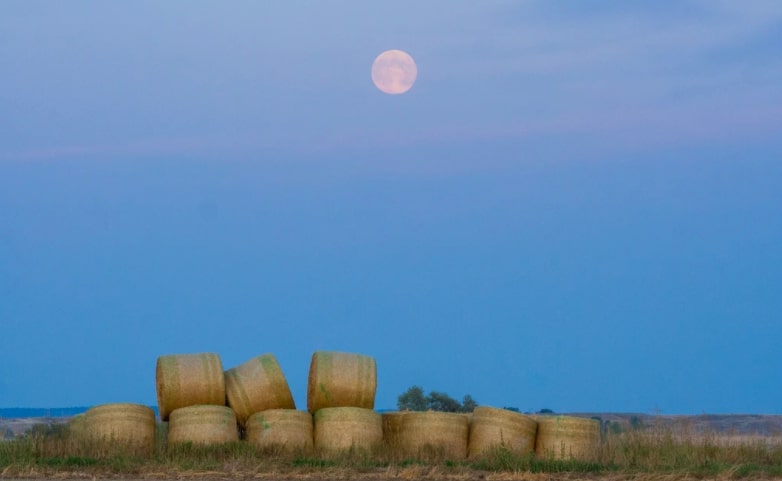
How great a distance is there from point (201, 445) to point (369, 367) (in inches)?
96.3

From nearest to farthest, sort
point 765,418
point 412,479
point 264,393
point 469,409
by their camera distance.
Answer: point 412,479 < point 264,393 < point 469,409 < point 765,418

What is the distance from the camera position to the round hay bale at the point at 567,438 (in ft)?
49.5

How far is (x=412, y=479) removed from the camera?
1265 cm

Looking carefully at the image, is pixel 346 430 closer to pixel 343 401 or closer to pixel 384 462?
pixel 343 401

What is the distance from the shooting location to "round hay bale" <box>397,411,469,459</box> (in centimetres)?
1511

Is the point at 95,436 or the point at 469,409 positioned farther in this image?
the point at 469,409

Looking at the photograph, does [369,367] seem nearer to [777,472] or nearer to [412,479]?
[412,479]

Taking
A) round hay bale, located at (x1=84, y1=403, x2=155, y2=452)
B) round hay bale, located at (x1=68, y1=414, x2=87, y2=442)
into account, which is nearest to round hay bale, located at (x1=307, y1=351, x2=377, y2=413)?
round hay bale, located at (x1=84, y1=403, x2=155, y2=452)

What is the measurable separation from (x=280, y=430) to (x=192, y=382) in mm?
1370

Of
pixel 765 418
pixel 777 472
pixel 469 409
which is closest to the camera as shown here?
pixel 777 472

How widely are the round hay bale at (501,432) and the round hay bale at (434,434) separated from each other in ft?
0.64

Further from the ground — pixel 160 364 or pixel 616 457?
pixel 160 364

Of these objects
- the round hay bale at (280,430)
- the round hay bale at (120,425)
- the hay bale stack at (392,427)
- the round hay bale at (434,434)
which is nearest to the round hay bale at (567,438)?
the round hay bale at (434,434)

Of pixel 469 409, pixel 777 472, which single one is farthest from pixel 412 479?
pixel 469 409
